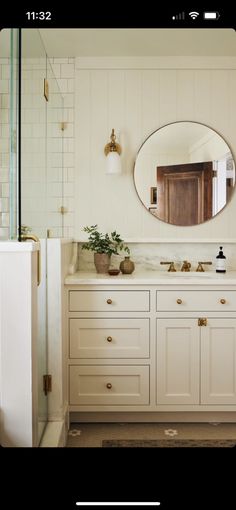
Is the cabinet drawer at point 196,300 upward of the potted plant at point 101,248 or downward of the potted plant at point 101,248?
downward

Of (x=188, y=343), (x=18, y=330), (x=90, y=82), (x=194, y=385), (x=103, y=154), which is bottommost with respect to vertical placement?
(x=194, y=385)

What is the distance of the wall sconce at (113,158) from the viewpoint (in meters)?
2.56

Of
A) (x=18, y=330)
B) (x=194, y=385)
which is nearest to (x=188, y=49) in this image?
(x=194, y=385)

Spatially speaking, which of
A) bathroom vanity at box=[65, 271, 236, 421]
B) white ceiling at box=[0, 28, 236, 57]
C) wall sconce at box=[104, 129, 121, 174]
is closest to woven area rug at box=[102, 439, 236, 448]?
bathroom vanity at box=[65, 271, 236, 421]

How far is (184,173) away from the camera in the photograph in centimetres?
263

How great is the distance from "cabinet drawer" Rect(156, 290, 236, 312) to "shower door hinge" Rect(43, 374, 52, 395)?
62 centimetres

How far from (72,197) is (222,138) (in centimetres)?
97

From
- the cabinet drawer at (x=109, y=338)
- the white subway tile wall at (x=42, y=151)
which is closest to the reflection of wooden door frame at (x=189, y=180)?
the white subway tile wall at (x=42, y=151)

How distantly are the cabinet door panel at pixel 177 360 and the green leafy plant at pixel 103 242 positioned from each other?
1.83ft

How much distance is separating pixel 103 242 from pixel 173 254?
466 mm
